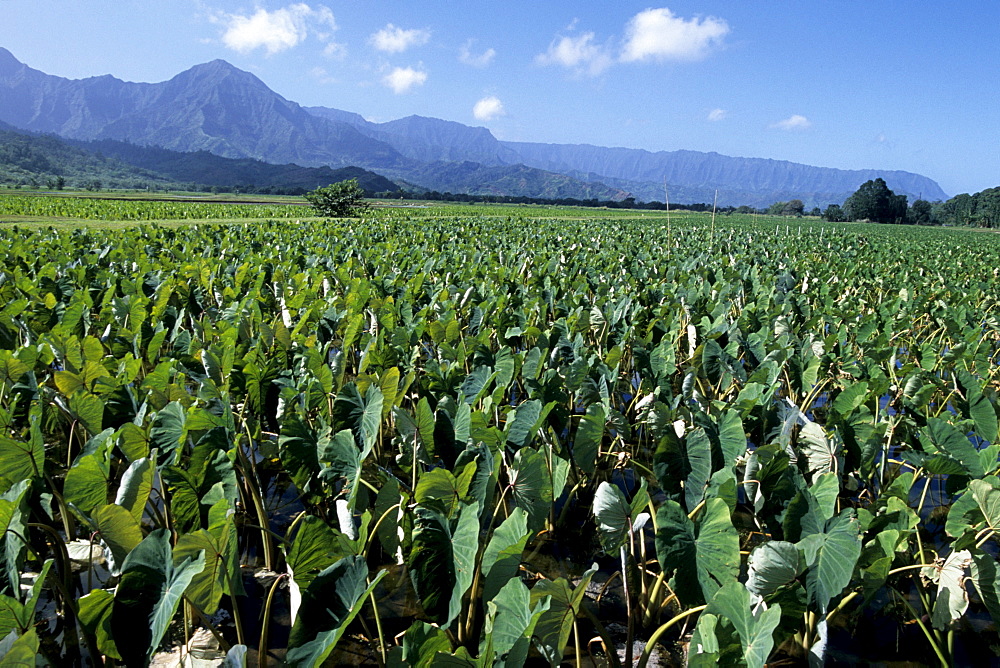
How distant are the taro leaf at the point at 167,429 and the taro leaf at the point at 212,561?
725 millimetres

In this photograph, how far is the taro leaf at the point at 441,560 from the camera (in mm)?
1371

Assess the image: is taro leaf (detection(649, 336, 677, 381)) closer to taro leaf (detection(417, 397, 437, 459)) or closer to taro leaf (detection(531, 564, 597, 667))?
taro leaf (detection(417, 397, 437, 459))

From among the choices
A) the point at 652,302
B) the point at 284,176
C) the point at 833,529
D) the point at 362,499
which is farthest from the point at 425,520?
the point at 284,176

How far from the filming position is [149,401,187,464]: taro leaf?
1919 mm

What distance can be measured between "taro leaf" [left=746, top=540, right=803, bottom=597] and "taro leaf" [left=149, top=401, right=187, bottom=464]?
173 cm

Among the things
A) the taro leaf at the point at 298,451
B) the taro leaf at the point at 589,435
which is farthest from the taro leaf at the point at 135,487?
the taro leaf at the point at 589,435

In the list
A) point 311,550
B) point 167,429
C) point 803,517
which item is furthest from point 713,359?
point 167,429

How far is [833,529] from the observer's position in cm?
145

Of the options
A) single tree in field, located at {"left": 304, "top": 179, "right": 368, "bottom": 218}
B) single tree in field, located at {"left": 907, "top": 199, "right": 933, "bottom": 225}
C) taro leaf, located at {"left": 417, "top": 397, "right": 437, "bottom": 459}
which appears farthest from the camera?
single tree in field, located at {"left": 907, "top": 199, "right": 933, "bottom": 225}

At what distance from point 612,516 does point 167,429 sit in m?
1.46

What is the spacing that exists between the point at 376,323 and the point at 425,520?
2.62m

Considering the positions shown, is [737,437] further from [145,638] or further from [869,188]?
[869,188]

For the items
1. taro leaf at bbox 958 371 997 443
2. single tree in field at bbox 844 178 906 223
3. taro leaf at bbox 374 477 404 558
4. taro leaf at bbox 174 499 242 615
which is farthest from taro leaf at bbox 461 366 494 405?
single tree in field at bbox 844 178 906 223

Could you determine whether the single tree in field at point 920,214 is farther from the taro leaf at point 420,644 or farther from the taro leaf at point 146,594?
the taro leaf at point 146,594
